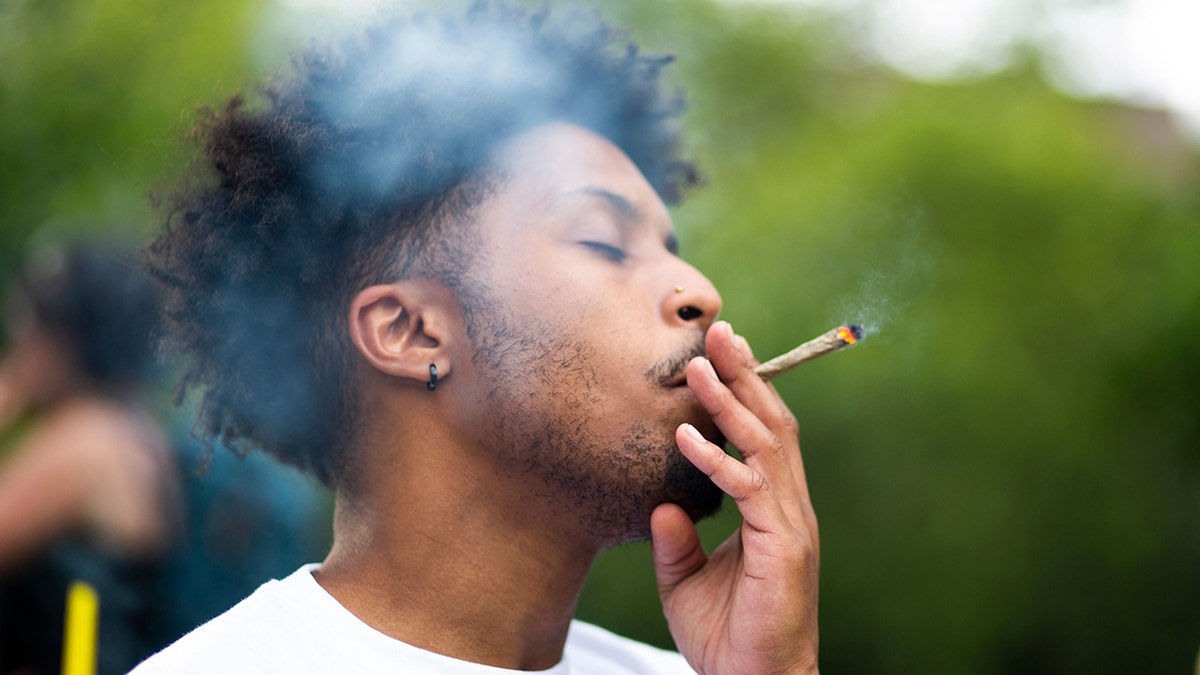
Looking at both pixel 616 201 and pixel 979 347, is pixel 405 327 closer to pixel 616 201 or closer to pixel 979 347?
pixel 616 201

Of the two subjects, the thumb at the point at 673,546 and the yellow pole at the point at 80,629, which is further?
the yellow pole at the point at 80,629

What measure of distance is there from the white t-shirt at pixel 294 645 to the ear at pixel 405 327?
1.55ft

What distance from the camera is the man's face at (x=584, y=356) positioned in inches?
74.6

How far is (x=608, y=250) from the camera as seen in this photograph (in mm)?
2045

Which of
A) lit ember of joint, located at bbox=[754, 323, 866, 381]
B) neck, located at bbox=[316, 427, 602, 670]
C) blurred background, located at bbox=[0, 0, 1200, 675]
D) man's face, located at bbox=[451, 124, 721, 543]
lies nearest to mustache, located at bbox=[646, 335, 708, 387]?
man's face, located at bbox=[451, 124, 721, 543]

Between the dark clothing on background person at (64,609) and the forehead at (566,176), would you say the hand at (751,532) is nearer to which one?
the forehead at (566,176)

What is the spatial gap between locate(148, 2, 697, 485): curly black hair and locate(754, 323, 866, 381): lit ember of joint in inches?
27.2

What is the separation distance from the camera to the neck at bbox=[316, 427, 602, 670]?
6.25 ft

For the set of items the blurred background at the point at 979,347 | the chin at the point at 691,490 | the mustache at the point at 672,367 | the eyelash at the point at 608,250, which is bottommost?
the blurred background at the point at 979,347

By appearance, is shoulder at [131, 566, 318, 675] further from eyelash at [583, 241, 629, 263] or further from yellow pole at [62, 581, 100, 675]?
eyelash at [583, 241, 629, 263]

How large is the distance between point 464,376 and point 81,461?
1.56m

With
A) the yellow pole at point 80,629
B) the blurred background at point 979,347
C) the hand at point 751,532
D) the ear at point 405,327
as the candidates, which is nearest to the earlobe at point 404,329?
the ear at point 405,327

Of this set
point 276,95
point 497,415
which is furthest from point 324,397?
point 276,95

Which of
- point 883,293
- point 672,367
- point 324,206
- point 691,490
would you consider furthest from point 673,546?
point 324,206
